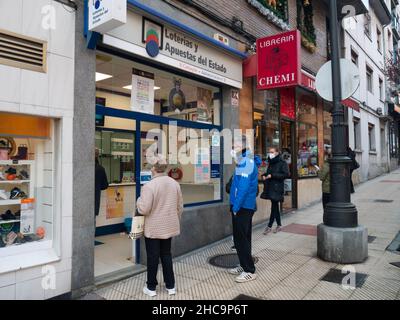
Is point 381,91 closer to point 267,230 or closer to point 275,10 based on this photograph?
point 275,10

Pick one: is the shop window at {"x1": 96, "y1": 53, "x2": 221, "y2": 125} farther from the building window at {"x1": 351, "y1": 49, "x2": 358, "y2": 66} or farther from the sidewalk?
the building window at {"x1": 351, "y1": 49, "x2": 358, "y2": 66}

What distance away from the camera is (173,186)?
4.28 meters

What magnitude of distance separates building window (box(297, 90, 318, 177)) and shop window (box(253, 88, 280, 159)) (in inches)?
62.8

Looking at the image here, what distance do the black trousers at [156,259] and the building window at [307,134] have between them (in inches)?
286

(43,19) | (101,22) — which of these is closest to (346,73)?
(101,22)

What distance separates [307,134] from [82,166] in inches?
341

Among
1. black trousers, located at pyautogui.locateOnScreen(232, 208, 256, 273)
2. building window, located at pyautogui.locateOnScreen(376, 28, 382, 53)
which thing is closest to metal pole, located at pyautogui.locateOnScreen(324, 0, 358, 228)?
black trousers, located at pyautogui.locateOnScreen(232, 208, 256, 273)

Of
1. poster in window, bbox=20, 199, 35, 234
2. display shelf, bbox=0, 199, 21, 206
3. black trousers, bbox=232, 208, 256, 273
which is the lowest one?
black trousers, bbox=232, 208, 256, 273

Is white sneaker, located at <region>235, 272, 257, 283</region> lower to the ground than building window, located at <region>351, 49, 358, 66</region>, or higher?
lower

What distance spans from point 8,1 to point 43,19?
40 cm

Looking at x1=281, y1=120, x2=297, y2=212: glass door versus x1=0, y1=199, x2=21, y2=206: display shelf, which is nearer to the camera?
x1=0, y1=199, x2=21, y2=206: display shelf

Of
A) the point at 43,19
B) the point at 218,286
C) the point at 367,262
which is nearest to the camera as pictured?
the point at 43,19

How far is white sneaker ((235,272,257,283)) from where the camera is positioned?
15.5 ft

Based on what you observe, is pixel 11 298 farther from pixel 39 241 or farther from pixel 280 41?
pixel 280 41
